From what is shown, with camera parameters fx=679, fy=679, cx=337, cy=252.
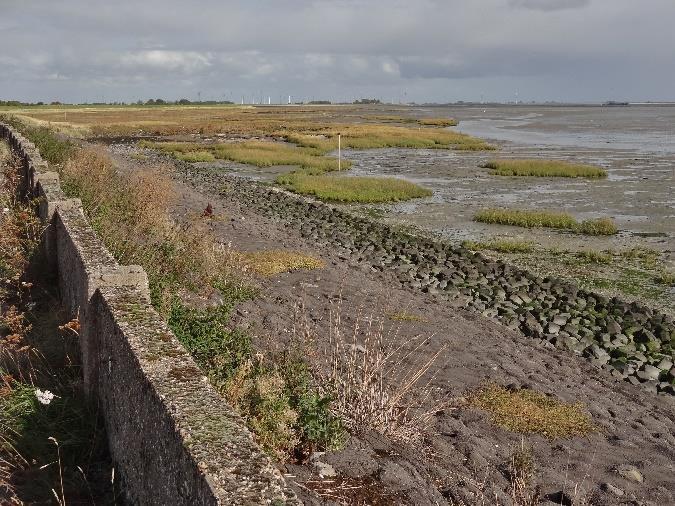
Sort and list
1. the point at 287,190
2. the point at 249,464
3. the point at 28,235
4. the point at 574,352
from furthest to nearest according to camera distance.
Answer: the point at 287,190, the point at 574,352, the point at 28,235, the point at 249,464

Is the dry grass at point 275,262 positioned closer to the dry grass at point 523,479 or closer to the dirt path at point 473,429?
the dirt path at point 473,429

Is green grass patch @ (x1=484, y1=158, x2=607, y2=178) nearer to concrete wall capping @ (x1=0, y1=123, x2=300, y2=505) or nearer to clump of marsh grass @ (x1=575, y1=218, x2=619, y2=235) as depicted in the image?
clump of marsh grass @ (x1=575, y1=218, x2=619, y2=235)

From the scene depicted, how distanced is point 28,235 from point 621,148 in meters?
59.6

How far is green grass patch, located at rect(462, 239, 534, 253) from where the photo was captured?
2089 cm

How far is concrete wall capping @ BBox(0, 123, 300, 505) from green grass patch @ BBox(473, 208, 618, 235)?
19717 millimetres

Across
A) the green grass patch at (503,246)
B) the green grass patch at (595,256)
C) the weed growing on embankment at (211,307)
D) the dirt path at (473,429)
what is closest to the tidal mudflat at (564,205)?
the green grass patch at (595,256)

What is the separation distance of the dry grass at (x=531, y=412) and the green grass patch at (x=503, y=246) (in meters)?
12.0

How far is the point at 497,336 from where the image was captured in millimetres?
12320

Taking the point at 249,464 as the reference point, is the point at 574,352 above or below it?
below

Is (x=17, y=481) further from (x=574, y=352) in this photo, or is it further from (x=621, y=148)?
(x=621, y=148)

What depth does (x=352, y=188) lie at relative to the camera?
107ft

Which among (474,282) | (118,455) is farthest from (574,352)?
(118,455)

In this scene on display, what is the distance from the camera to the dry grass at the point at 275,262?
14128 mm

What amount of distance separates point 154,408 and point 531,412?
572cm
